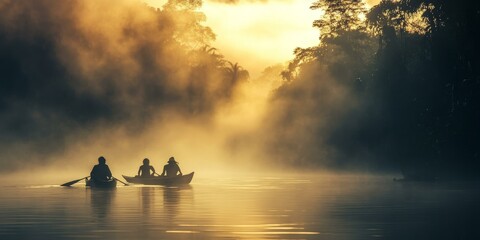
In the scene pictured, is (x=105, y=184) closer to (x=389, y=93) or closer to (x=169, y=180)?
(x=169, y=180)

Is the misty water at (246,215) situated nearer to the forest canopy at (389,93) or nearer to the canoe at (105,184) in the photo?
the forest canopy at (389,93)

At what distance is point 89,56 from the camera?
364ft

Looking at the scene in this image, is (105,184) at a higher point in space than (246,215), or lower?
higher

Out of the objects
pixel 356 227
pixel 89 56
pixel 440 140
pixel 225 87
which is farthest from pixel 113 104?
pixel 356 227

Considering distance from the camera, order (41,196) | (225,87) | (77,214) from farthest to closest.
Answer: (225,87) → (41,196) → (77,214)

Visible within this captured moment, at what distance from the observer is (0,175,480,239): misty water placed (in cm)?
2814

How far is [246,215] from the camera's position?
35.3 m

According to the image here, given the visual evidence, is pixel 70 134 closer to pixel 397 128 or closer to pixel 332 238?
pixel 397 128

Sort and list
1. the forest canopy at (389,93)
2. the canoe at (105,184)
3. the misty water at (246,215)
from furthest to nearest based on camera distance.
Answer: the canoe at (105,184) → the forest canopy at (389,93) → the misty water at (246,215)

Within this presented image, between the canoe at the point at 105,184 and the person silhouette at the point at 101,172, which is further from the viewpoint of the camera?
the person silhouette at the point at 101,172

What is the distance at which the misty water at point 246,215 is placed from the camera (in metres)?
28.1

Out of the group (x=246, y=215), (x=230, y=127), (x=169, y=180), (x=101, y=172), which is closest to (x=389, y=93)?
(x=169, y=180)

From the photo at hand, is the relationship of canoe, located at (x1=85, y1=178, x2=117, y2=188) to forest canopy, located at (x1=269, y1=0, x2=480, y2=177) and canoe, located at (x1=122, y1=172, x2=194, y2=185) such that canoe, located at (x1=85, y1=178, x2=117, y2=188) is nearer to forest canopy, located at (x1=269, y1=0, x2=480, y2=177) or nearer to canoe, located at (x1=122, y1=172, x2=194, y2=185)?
canoe, located at (x1=122, y1=172, x2=194, y2=185)

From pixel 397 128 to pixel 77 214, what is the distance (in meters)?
33.9
